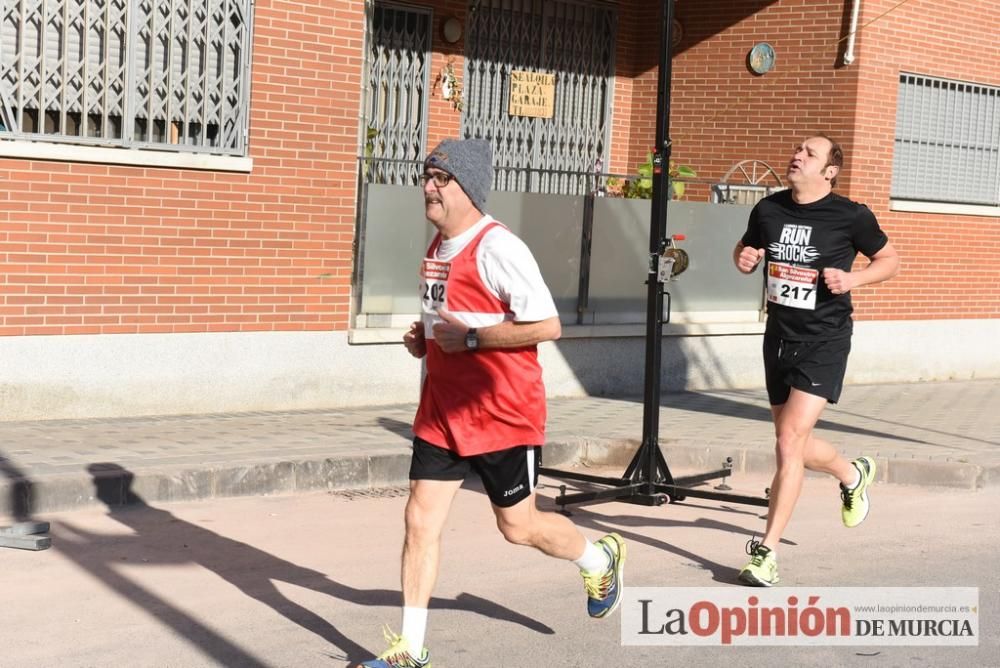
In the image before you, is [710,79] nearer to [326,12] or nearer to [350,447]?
[326,12]

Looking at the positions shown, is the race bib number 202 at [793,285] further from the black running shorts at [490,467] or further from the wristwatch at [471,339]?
the wristwatch at [471,339]

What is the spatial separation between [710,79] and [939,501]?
692cm

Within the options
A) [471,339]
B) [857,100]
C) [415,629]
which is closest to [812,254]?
[471,339]

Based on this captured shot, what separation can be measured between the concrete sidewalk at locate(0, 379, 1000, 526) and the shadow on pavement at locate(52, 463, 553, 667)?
195 millimetres

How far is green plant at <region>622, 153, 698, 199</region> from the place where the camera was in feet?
45.5

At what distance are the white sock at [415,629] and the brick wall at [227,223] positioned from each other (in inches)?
213

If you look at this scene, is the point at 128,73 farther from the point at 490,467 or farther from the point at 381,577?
the point at 490,467

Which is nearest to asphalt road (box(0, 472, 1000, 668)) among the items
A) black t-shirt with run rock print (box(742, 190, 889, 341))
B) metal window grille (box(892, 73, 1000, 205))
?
black t-shirt with run rock print (box(742, 190, 889, 341))

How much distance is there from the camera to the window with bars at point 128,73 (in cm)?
980

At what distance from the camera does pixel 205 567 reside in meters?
7.03

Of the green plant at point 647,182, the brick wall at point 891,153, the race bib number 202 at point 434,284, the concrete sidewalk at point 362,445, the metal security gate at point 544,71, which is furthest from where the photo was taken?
the brick wall at point 891,153

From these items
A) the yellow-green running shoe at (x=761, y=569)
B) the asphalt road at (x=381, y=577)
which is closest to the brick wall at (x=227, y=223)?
the asphalt road at (x=381, y=577)

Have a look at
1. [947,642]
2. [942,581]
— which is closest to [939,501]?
[942,581]

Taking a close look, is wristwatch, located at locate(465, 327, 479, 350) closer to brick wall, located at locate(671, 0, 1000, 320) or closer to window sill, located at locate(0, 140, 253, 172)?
window sill, located at locate(0, 140, 253, 172)
